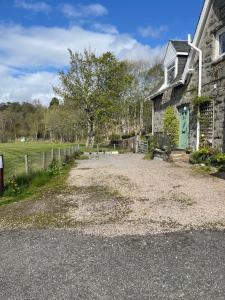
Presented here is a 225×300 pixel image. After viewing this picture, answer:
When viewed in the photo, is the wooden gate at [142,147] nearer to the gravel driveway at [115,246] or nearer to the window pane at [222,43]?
the window pane at [222,43]

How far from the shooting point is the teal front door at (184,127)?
17.4m

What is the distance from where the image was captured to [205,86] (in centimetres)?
1488

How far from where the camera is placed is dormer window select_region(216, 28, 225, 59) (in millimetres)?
13827

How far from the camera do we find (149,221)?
588cm

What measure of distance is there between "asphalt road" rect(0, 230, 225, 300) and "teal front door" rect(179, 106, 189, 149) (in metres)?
12.9

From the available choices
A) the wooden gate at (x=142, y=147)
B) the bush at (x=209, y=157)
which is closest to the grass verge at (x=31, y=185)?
the bush at (x=209, y=157)

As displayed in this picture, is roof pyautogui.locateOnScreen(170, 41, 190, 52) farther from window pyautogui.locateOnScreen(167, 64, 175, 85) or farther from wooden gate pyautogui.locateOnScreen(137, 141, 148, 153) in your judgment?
wooden gate pyautogui.locateOnScreen(137, 141, 148, 153)

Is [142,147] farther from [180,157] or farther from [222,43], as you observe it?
[222,43]

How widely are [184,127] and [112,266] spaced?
14.8 m

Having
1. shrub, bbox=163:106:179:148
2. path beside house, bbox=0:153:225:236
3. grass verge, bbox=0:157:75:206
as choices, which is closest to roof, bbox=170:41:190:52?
shrub, bbox=163:106:179:148

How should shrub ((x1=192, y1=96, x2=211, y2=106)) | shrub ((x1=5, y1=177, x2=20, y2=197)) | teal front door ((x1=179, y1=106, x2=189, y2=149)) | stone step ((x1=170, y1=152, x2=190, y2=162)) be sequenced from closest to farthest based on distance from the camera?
shrub ((x1=5, y1=177, x2=20, y2=197)) → shrub ((x1=192, y1=96, x2=211, y2=106)) → stone step ((x1=170, y1=152, x2=190, y2=162)) → teal front door ((x1=179, y1=106, x2=189, y2=149))

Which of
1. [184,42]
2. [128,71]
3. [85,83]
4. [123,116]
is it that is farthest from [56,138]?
[184,42]

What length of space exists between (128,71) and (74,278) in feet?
149

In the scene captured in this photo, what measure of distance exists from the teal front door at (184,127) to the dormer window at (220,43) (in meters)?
3.93
